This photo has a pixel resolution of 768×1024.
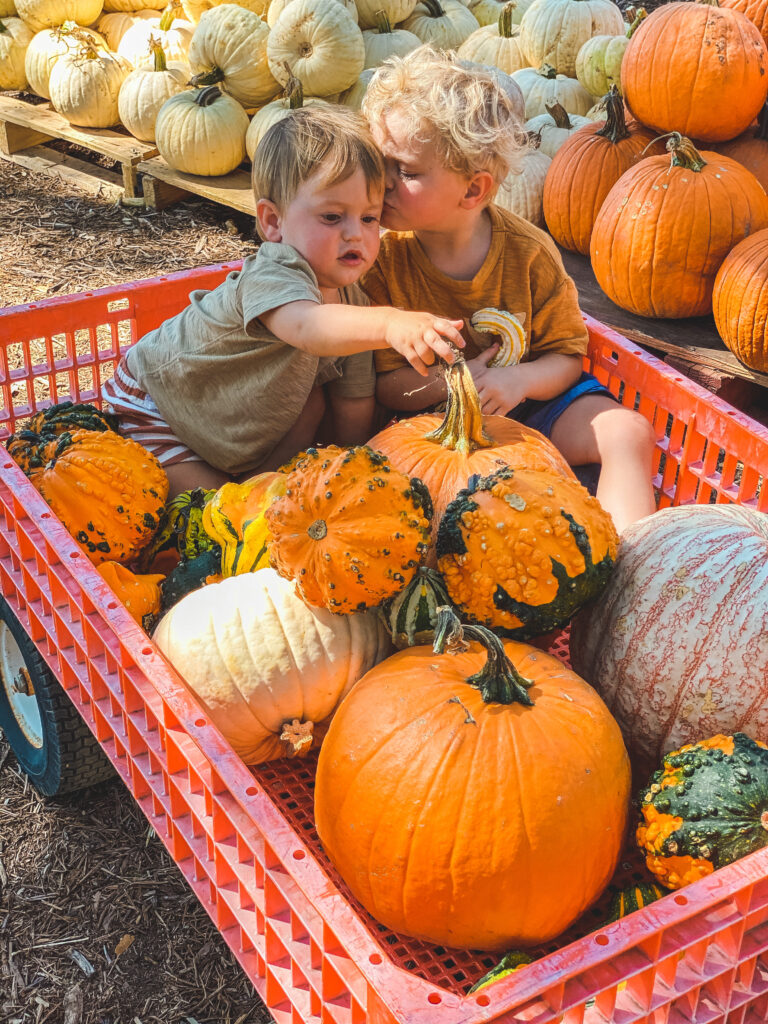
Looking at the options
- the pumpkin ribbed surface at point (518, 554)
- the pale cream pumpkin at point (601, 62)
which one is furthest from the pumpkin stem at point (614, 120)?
the pumpkin ribbed surface at point (518, 554)

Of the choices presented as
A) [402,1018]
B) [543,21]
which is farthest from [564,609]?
[543,21]

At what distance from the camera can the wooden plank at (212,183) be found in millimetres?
4742

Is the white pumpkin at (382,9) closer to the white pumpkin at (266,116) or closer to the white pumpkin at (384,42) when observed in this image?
the white pumpkin at (384,42)

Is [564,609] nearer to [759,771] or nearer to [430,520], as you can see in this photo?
[430,520]

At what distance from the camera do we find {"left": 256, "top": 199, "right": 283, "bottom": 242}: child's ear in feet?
Answer: 6.93

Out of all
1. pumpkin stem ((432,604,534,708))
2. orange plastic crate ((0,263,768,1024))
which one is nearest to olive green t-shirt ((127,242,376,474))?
orange plastic crate ((0,263,768,1024))

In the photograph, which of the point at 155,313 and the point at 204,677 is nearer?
the point at 204,677

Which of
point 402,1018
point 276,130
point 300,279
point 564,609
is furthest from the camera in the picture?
point 276,130

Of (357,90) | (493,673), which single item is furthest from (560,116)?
(493,673)

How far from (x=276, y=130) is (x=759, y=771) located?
1.51 m

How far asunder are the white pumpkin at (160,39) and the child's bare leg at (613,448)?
3.99 m

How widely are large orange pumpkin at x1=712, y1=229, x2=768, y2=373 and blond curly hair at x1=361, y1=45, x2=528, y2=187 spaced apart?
1194 millimetres

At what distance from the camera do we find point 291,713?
159 cm

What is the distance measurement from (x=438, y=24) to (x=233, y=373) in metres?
3.99
